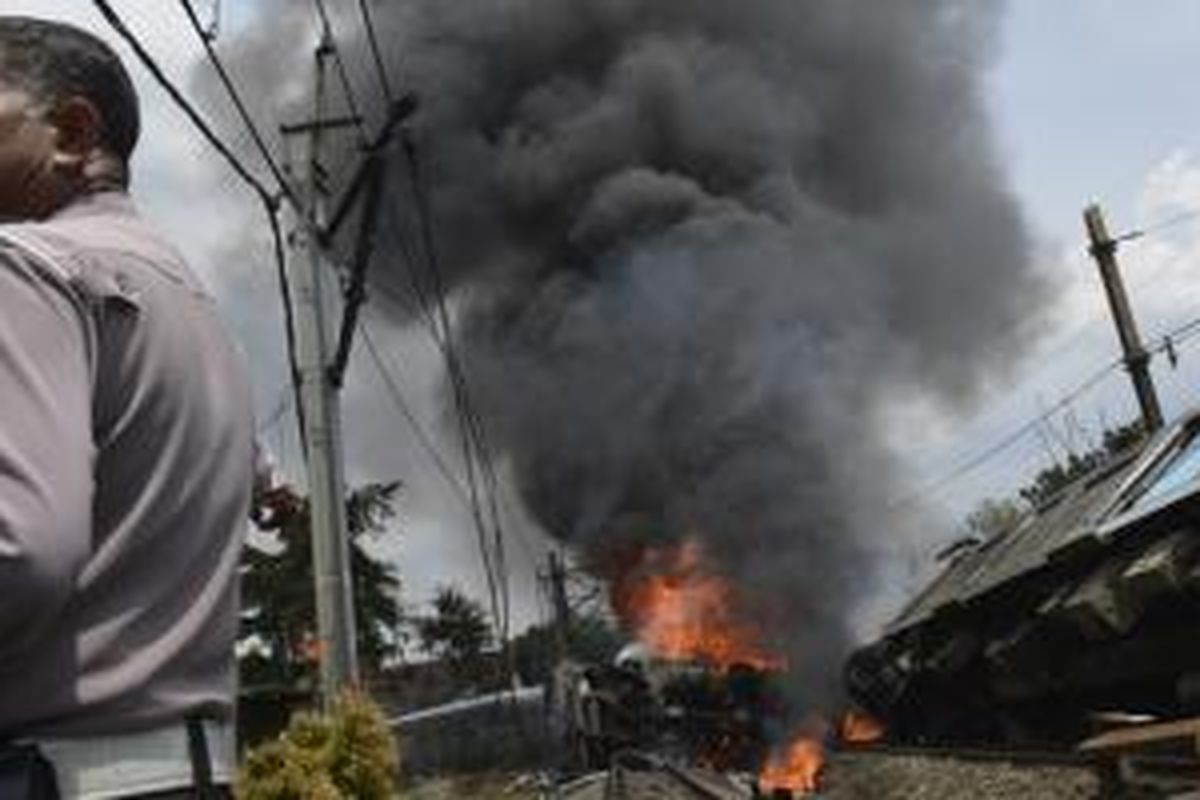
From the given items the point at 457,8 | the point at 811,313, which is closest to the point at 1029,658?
the point at 811,313

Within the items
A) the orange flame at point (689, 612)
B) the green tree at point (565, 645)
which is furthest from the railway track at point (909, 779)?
the green tree at point (565, 645)

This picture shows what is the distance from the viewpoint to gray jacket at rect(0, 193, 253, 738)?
153cm

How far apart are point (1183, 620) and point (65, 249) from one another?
10.7 metres

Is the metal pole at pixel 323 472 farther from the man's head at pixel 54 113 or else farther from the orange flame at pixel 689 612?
the orange flame at pixel 689 612

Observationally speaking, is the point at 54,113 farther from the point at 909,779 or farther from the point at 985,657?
the point at 985,657

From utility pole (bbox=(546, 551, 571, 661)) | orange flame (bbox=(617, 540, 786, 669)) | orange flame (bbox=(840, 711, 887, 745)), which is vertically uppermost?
utility pole (bbox=(546, 551, 571, 661))

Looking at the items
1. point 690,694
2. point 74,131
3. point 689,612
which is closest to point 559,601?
point 689,612

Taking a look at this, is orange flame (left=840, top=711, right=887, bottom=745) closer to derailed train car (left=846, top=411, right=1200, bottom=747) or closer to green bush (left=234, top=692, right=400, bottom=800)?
derailed train car (left=846, top=411, right=1200, bottom=747)

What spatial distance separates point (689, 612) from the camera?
1298 inches

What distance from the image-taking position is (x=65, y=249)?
1.73 meters

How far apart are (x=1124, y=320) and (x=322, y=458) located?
42.3ft

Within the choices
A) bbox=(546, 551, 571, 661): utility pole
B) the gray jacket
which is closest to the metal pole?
the gray jacket

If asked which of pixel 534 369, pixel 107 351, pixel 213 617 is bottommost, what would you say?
pixel 213 617

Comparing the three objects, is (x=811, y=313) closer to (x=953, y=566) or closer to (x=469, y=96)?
(x=469, y=96)
